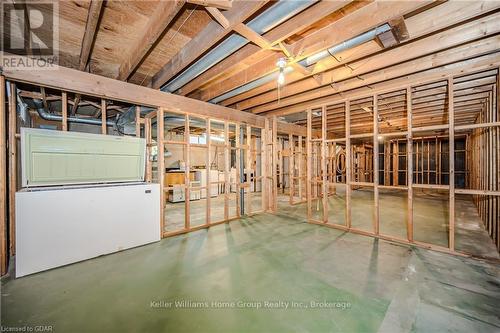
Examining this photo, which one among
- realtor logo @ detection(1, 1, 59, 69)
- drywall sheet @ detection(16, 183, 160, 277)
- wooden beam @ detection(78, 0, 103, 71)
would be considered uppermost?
realtor logo @ detection(1, 1, 59, 69)

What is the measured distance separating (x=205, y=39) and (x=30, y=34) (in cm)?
197

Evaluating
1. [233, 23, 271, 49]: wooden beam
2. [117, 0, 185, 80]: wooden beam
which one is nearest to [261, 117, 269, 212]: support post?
[233, 23, 271, 49]: wooden beam

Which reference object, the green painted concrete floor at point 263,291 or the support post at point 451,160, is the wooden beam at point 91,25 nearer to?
the green painted concrete floor at point 263,291

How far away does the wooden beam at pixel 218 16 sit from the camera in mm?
1796

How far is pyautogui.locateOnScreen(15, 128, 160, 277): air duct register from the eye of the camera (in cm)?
234

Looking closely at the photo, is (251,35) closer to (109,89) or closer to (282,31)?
(282,31)

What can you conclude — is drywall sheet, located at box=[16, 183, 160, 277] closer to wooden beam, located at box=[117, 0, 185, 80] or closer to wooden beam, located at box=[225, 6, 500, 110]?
wooden beam, located at box=[117, 0, 185, 80]

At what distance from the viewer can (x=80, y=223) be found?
263 centimetres

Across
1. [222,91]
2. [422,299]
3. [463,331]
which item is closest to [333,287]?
[422,299]

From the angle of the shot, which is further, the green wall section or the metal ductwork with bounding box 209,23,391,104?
the green wall section

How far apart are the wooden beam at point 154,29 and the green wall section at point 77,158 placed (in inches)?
43.1

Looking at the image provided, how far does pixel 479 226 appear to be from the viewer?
4020 millimetres

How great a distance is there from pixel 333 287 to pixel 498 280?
184cm

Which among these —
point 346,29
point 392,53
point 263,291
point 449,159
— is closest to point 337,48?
point 346,29
